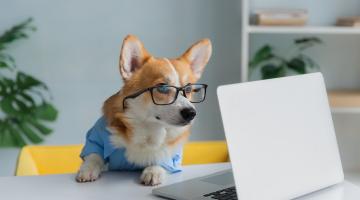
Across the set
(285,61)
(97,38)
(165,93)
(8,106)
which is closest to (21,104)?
(8,106)

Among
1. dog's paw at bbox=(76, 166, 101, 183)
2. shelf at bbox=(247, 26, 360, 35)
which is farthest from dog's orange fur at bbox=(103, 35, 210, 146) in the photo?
shelf at bbox=(247, 26, 360, 35)

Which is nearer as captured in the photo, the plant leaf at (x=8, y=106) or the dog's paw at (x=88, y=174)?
the dog's paw at (x=88, y=174)

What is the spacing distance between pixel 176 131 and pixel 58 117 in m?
1.50

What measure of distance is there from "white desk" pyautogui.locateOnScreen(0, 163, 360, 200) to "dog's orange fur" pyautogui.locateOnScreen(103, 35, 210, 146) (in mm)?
100

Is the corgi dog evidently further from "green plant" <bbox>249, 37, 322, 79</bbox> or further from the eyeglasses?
"green plant" <bbox>249, 37, 322, 79</bbox>

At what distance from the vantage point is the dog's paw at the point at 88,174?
1209 mm

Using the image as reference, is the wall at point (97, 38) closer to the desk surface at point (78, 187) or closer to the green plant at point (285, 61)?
the green plant at point (285, 61)

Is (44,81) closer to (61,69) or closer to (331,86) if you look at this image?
(61,69)

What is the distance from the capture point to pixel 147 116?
120 cm

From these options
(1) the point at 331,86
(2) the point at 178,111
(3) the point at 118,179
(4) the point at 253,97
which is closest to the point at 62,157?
(3) the point at 118,179

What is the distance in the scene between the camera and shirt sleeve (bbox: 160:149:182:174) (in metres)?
1.29

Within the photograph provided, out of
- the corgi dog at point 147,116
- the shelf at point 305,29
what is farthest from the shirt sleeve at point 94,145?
the shelf at point 305,29

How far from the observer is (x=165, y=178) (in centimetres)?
125

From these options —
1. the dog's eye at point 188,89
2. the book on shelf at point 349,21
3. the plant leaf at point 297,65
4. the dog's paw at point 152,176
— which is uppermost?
the book on shelf at point 349,21
